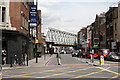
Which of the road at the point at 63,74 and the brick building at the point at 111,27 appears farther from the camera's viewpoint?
the brick building at the point at 111,27

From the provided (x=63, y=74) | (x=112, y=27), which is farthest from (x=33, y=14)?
(x=112, y=27)

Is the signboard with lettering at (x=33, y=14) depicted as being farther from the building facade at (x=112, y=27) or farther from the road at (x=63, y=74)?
the building facade at (x=112, y=27)

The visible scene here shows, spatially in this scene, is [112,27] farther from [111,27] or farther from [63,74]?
[63,74]

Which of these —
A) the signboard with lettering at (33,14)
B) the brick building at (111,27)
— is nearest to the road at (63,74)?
the signboard with lettering at (33,14)

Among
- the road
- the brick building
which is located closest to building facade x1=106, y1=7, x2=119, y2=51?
the brick building

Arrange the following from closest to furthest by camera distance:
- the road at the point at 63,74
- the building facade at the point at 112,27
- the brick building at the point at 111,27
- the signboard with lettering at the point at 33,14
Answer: the road at the point at 63,74, the signboard with lettering at the point at 33,14, the building facade at the point at 112,27, the brick building at the point at 111,27

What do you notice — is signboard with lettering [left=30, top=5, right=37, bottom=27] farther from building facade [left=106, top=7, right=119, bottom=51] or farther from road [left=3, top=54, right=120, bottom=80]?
building facade [left=106, top=7, right=119, bottom=51]

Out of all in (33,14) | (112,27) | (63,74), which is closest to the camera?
(63,74)

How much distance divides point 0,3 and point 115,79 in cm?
1766

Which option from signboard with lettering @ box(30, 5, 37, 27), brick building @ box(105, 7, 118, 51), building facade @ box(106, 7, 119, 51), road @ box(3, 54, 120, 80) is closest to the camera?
road @ box(3, 54, 120, 80)

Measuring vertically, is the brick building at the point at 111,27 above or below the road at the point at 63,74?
above

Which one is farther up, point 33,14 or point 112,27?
point 112,27

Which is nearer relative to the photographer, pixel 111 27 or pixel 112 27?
pixel 112 27

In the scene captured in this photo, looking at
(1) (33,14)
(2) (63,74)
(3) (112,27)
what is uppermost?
(3) (112,27)
